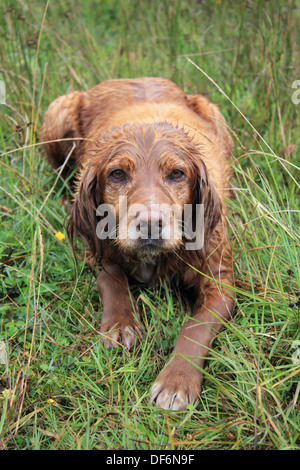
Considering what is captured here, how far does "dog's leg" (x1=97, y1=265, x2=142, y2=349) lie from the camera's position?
10.9ft

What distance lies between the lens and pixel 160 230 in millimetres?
2971

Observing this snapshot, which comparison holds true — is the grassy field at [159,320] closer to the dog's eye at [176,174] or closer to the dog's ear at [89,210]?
the dog's ear at [89,210]

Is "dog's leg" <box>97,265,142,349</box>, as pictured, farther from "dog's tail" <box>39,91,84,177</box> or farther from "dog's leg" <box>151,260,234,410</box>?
"dog's tail" <box>39,91,84,177</box>

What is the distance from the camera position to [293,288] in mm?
3271

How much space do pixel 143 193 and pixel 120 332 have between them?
2.90 feet

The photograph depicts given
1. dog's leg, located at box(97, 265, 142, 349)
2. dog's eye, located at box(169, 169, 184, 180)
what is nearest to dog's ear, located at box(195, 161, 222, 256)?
dog's eye, located at box(169, 169, 184, 180)

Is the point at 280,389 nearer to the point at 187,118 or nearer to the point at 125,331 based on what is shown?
the point at 125,331

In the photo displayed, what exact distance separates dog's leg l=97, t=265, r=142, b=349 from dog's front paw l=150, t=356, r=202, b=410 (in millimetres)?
382

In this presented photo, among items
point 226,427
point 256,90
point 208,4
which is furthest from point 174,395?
point 208,4

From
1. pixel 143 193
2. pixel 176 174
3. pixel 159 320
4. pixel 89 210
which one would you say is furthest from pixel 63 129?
pixel 159 320

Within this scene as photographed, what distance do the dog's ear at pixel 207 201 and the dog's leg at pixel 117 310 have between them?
617 mm

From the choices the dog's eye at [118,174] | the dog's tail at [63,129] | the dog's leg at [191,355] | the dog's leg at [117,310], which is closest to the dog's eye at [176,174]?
the dog's eye at [118,174]
